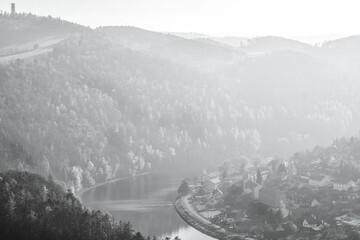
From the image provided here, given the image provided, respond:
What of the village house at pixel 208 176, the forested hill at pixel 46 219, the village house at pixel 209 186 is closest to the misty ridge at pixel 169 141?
the forested hill at pixel 46 219

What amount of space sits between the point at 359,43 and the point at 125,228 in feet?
508

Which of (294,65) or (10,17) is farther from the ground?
(10,17)

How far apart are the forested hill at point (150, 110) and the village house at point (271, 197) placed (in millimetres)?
22962

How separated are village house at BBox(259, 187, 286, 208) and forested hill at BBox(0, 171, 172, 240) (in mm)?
15499

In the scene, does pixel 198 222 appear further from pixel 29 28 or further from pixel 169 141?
pixel 29 28

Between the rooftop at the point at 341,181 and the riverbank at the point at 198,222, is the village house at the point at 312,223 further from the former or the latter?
the rooftop at the point at 341,181

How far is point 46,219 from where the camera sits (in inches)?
1641

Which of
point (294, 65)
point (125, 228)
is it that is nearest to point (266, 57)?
point (294, 65)

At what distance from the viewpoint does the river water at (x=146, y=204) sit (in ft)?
172

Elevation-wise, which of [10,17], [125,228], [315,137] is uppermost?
[10,17]

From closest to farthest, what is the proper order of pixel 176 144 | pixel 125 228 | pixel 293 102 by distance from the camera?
pixel 125 228 → pixel 176 144 → pixel 293 102

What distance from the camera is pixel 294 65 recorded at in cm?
14125

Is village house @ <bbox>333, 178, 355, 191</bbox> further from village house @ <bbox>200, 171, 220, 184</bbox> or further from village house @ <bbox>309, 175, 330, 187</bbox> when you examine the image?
village house @ <bbox>200, 171, 220, 184</bbox>

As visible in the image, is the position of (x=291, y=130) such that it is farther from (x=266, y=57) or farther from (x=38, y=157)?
(x=38, y=157)
